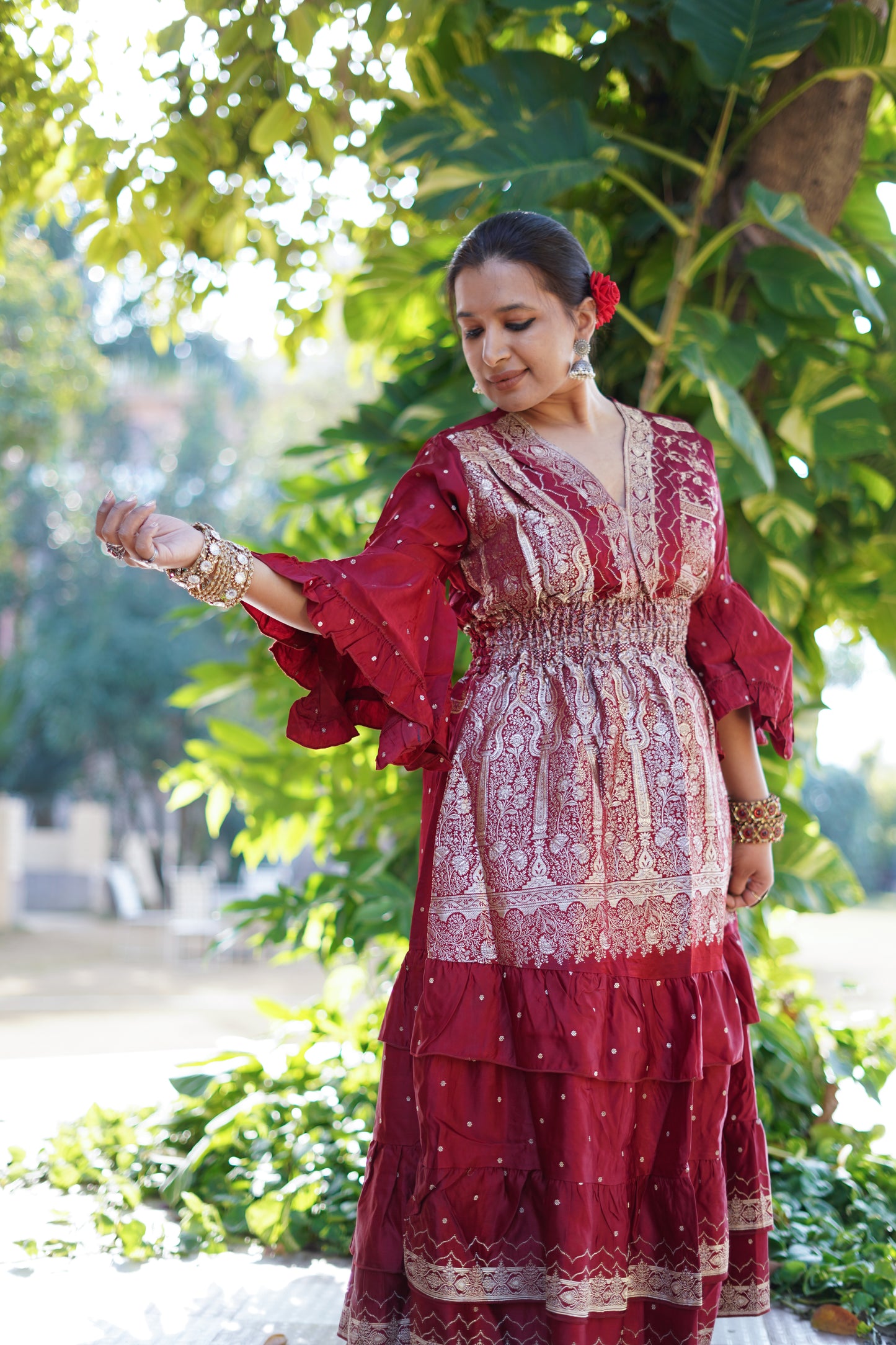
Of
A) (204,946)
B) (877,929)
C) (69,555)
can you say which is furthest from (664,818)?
(69,555)

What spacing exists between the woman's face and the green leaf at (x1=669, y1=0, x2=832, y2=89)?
112cm

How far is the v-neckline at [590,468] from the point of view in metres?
1.71

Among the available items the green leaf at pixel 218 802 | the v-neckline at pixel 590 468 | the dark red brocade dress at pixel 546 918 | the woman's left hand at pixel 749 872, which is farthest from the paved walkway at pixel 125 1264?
the v-neckline at pixel 590 468

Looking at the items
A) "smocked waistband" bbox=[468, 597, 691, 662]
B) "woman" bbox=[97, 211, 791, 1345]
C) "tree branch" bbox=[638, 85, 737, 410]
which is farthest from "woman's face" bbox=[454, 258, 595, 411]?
"tree branch" bbox=[638, 85, 737, 410]

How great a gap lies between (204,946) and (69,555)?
28.4 ft

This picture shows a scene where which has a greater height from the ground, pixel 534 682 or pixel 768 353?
pixel 768 353

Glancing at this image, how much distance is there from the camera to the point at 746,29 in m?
2.44

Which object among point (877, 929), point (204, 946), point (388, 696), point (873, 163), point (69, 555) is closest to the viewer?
point (388, 696)

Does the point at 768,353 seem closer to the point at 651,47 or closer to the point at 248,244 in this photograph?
the point at 651,47

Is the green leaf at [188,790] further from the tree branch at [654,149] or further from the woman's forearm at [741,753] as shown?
the tree branch at [654,149]

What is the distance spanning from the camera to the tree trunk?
2.71 metres

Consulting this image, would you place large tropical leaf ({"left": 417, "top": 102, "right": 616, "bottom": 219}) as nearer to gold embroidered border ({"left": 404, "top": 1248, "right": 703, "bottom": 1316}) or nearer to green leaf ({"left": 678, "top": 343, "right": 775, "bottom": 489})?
green leaf ({"left": 678, "top": 343, "right": 775, "bottom": 489})

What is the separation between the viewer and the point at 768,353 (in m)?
2.64

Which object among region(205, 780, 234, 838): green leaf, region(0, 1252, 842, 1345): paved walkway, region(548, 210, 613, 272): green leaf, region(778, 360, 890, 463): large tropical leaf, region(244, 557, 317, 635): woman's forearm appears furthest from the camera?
region(205, 780, 234, 838): green leaf
